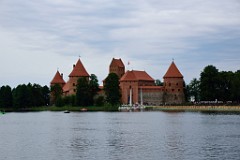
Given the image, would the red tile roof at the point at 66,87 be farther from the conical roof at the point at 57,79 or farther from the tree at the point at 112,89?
→ the tree at the point at 112,89

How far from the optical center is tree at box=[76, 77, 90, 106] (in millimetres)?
84250

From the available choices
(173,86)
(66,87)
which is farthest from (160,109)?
(66,87)

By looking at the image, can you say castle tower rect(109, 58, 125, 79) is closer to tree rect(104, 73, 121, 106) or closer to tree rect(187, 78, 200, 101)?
tree rect(187, 78, 200, 101)

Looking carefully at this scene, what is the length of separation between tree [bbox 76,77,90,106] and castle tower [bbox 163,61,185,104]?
21695 mm

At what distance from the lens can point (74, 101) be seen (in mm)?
88125

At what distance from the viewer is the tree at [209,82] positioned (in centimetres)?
8269

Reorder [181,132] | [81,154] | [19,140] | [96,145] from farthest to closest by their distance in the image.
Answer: [181,132], [19,140], [96,145], [81,154]

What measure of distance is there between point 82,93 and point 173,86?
23.0m

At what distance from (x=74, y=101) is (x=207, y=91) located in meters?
22.7

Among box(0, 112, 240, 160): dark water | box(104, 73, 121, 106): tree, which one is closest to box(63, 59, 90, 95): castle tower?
box(104, 73, 121, 106): tree

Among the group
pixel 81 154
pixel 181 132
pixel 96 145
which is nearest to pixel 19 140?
pixel 96 145

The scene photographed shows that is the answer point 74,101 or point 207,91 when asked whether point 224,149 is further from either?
point 74,101

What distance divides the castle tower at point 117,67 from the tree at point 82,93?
30084 mm

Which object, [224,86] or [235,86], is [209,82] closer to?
[224,86]
